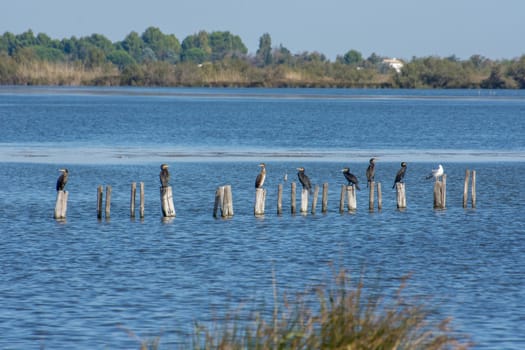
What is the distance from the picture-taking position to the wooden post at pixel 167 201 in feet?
96.7

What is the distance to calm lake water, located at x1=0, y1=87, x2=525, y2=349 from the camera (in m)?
17.5

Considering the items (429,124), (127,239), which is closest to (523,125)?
(429,124)

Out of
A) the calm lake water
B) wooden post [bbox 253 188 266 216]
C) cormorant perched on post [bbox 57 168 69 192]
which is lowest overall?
the calm lake water

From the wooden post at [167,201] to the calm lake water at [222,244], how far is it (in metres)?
0.35

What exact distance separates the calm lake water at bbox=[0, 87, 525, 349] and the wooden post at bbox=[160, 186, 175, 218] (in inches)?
13.6

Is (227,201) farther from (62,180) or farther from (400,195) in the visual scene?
(400,195)

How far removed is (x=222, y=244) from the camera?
84.1 ft

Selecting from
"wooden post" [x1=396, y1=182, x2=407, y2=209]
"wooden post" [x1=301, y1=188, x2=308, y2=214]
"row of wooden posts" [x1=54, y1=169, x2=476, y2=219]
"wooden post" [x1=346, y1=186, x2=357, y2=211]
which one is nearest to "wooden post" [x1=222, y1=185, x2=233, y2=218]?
"row of wooden posts" [x1=54, y1=169, x2=476, y2=219]

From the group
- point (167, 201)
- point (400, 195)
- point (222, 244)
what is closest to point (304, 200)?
point (400, 195)

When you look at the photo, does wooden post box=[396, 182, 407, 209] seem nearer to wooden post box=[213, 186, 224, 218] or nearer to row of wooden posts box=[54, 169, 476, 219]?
row of wooden posts box=[54, 169, 476, 219]

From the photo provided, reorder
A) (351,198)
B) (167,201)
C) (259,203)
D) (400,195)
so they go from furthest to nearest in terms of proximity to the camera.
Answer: (400,195) → (351,198) → (259,203) → (167,201)

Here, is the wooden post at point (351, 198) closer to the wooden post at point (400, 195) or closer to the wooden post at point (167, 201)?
the wooden post at point (400, 195)

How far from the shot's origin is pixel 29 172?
1711 inches

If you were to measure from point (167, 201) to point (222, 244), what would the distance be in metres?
4.86
